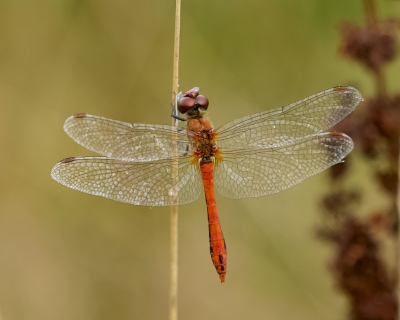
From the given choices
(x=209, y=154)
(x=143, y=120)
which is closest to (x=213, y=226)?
(x=209, y=154)

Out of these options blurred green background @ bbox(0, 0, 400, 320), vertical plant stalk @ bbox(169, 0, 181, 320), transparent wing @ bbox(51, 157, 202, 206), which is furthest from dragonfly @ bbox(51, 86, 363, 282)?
blurred green background @ bbox(0, 0, 400, 320)

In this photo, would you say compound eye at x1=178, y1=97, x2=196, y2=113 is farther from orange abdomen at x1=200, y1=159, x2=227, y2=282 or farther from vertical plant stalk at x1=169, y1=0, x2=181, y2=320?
vertical plant stalk at x1=169, y1=0, x2=181, y2=320

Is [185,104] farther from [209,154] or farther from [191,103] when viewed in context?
[209,154]

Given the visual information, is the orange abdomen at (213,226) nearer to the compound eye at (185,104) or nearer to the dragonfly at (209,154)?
the dragonfly at (209,154)

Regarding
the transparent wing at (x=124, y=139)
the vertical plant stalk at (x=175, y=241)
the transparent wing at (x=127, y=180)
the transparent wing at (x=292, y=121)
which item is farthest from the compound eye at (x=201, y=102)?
the vertical plant stalk at (x=175, y=241)

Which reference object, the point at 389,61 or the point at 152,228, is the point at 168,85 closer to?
the point at 152,228

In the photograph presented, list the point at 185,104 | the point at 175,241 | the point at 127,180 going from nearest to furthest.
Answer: the point at 175,241 < the point at 127,180 < the point at 185,104

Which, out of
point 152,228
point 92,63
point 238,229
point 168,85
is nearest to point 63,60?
point 92,63
